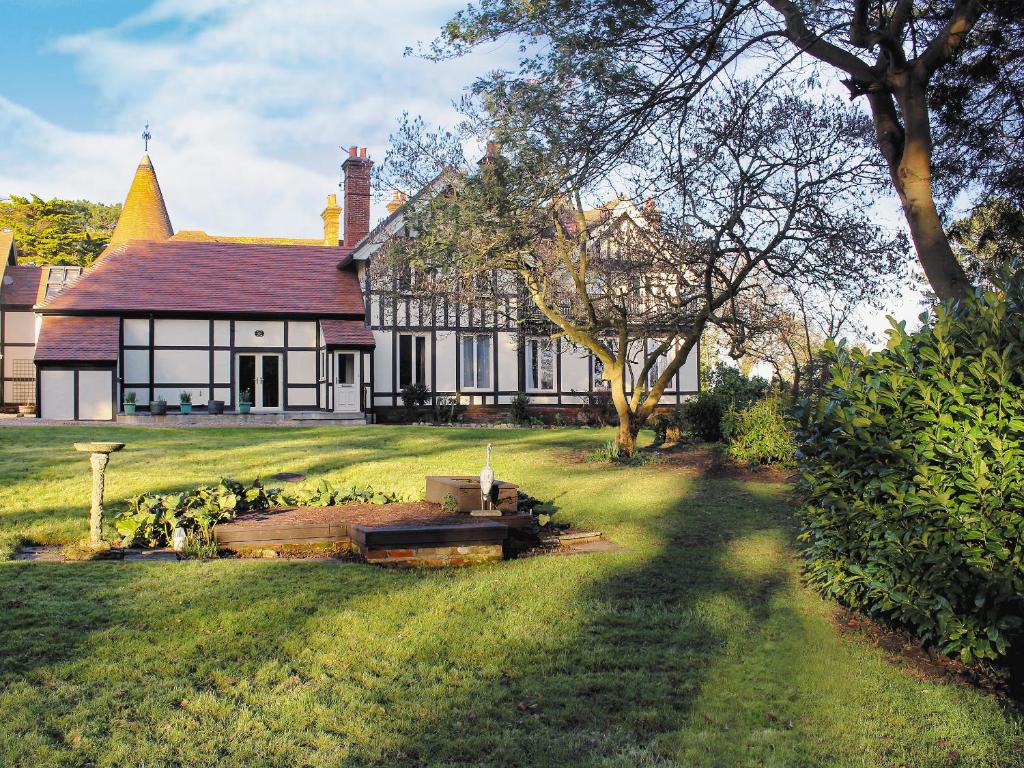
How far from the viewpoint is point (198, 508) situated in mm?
8078

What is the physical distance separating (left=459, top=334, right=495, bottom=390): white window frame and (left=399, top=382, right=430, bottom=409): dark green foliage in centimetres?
136

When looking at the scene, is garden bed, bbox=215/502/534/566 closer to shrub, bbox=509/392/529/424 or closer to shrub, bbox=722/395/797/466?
shrub, bbox=722/395/797/466

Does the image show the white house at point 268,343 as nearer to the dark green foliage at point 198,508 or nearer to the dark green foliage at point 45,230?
the dark green foliage at point 198,508

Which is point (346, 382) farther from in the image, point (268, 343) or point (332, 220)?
point (332, 220)

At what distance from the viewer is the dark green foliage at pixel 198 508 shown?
7.82m

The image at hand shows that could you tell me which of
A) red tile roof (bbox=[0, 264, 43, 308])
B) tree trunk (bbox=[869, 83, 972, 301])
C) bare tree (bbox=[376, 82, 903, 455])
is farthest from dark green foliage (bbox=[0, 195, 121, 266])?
tree trunk (bbox=[869, 83, 972, 301])

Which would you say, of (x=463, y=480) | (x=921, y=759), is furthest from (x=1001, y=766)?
(x=463, y=480)

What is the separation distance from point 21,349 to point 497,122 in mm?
27146

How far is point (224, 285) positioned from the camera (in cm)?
2619

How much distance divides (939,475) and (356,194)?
26.3 m

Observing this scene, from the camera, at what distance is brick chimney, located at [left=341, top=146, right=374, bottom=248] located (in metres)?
28.6

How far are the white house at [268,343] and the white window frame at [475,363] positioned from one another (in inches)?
1.4

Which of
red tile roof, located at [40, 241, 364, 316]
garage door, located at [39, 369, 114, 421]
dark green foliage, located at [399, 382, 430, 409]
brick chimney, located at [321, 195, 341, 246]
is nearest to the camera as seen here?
garage door, located at [39, 369, 114, 421]

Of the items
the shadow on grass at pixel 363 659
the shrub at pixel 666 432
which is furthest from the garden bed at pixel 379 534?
the shrub at pixel 666 432
